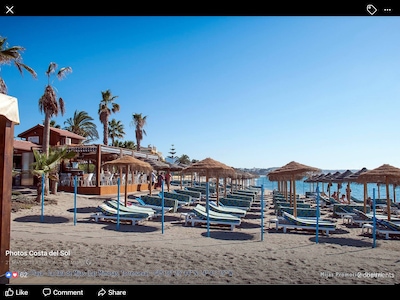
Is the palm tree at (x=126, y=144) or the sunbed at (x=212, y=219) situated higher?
the palm tree at (x=126, y=144)

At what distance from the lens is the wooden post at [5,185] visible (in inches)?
136

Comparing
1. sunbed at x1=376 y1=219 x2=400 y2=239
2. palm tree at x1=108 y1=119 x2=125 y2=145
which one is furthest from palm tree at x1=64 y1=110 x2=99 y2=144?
sunbed at x1=376 y1=219 x2=400 y2=239

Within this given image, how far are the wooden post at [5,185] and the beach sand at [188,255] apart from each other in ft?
1.78

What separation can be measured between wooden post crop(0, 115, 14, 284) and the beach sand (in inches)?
21.4

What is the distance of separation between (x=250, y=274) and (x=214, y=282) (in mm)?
790

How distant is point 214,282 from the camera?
438 cm

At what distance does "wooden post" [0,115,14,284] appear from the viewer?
11.3 ft

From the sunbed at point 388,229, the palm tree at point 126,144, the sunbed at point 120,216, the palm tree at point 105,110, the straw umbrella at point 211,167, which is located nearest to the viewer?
the sunbed at point 388,229

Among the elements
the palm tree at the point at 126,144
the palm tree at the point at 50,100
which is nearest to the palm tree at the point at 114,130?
the palm tree at the point at 126,144
